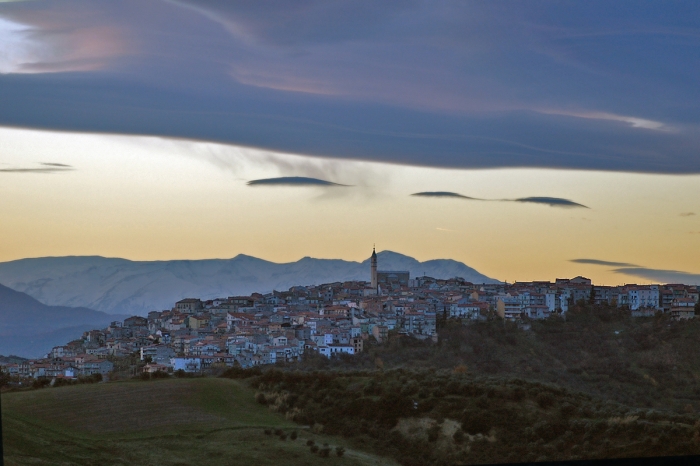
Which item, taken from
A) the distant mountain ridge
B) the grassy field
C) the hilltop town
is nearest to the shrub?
the grassy field

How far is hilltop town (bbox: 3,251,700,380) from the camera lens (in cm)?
4384

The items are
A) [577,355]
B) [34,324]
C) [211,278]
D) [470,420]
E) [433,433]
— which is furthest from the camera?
[211,278]

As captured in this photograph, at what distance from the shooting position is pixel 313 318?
54531 millimetres

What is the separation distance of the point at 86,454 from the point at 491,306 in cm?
4631

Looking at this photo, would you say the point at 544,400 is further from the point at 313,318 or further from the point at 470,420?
the point at 313,318

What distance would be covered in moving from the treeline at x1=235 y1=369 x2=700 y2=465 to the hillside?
142 ft

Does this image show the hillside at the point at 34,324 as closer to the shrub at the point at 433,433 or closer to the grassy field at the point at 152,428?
the grassy field at the point at 152,428

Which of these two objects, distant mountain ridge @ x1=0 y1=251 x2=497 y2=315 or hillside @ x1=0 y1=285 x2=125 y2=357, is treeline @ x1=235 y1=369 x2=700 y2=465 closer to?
hillside @ x1=0 y1=285 x2=125 y2=357

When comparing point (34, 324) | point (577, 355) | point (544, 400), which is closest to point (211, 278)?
point (34, 324)

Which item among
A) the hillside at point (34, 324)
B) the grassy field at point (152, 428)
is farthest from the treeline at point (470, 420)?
the hillside at point (34, 324)

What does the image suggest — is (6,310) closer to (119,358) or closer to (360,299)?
(119,358)

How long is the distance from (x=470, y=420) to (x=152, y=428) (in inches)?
233

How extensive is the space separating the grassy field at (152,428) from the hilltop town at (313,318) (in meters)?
21.4

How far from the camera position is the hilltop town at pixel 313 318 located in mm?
43844
